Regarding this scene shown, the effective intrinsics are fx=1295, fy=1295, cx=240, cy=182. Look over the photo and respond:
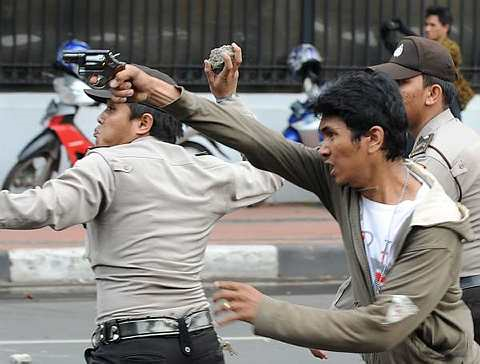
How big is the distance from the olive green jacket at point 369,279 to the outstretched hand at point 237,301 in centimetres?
2

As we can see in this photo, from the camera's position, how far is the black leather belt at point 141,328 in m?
4.08

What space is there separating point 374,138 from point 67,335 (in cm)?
526

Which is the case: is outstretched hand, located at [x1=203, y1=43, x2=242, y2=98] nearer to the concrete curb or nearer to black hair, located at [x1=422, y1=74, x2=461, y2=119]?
black hair, located at [x1=422, y1=74, x2=461, y2=119]

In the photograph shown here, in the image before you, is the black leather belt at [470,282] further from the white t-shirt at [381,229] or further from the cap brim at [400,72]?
the white t-shirt at [381,229]

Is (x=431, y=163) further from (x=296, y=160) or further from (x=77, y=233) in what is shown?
(x=77, y=233)

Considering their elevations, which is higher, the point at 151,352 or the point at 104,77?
the point at 104,77

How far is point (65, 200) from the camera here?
12.7 feet

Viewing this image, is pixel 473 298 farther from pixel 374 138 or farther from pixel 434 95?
pixel 374 138

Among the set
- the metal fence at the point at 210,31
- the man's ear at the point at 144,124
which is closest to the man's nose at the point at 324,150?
the man's ear at the point at 144,124

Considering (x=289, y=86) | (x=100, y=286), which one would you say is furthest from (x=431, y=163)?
(x=289, y=86)

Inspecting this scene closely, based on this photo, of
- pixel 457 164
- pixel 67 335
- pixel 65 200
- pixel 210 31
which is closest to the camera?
pixel 65 200

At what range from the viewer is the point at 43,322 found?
8.58m

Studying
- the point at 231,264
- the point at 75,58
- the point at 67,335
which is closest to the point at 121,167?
the point at 75,58

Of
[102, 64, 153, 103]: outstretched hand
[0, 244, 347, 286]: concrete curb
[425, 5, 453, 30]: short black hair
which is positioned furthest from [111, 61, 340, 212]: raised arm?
[425, 5, 453, 30]: short black hair
